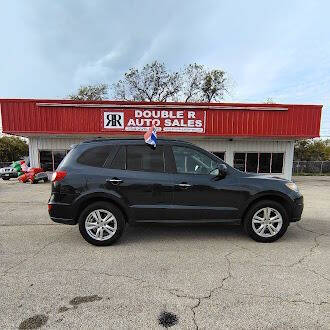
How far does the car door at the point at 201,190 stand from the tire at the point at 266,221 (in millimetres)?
312

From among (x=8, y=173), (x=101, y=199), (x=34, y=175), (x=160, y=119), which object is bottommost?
(x=8, y=173)

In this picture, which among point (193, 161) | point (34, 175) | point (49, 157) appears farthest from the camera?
point (49, 157)

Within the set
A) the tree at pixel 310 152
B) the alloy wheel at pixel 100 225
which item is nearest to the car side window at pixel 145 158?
the alloy wheel at pixel 100 225

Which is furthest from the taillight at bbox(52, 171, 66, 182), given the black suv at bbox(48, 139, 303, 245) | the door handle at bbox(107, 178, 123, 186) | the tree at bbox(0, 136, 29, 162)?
the tree at bbox(0, 136, 29, 162)

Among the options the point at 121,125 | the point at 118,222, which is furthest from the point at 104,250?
the point at 121,125

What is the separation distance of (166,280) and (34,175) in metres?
15.0

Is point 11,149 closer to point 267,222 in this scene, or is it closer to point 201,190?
point 201,190

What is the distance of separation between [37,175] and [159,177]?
13913 mm

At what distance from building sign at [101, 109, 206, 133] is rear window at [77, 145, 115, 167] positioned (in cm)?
1117

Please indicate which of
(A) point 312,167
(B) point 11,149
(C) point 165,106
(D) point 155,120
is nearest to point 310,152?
(A) point 312,167

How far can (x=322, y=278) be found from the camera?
144 inches

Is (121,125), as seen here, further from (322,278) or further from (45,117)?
(322,278)

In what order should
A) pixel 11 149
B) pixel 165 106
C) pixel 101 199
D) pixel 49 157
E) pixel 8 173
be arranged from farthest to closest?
pixel 11 149 → pixel 8 173 → pixel 49 157 → pixel 165 106 → pixel 101 199

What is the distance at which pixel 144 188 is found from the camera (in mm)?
4848
